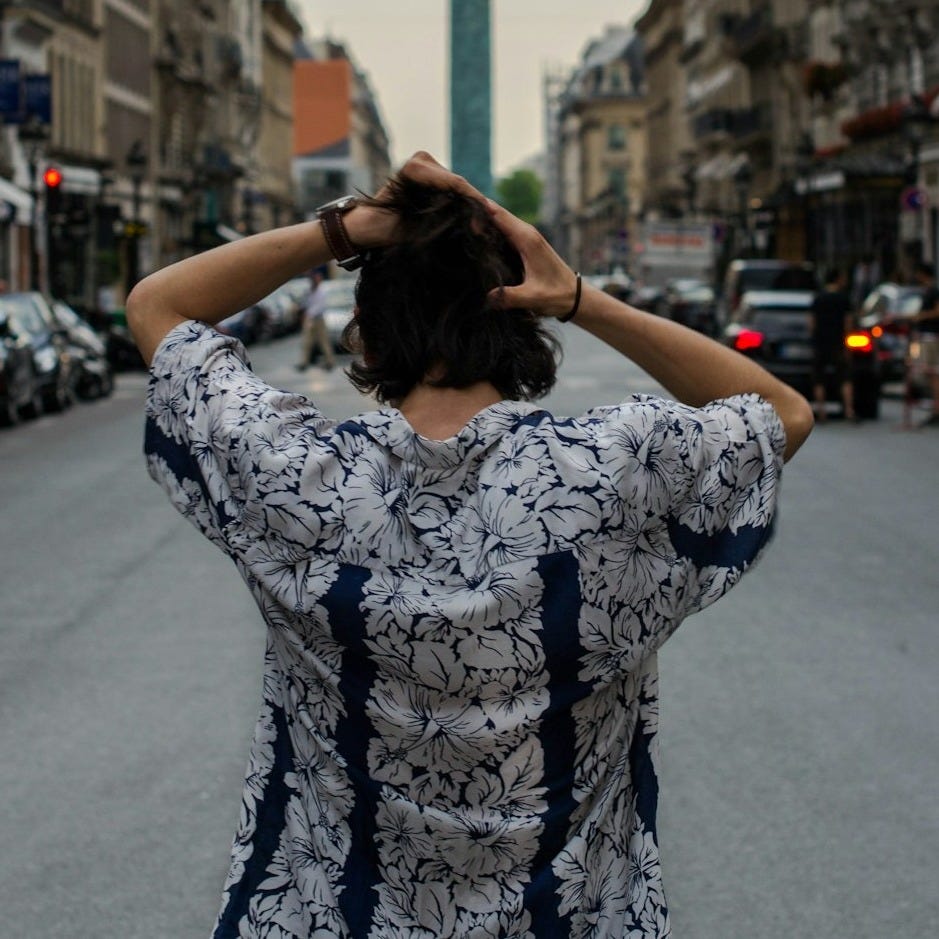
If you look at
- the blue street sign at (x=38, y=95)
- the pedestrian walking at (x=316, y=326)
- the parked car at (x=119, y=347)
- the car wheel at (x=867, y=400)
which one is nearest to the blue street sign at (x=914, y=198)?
the pedestrian walking at (x=316, y=326)

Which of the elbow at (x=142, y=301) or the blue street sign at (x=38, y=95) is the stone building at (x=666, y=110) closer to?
the blue street sign at (x=38, y=95)

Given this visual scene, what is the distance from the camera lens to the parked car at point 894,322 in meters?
29.9

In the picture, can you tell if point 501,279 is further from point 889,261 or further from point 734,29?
point 734,29

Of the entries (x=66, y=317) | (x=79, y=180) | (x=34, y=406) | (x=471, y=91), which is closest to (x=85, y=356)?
(x=66, y=317)

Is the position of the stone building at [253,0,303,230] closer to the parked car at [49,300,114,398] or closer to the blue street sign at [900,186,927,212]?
the blue street sign at [900,186,927,212]

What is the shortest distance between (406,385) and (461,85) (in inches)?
205

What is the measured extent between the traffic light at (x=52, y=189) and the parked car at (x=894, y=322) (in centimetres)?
1289

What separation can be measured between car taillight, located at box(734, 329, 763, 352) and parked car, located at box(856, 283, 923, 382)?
398 centimetres

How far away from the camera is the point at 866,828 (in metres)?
6.02

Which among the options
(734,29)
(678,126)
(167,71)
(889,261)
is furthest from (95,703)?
(678,126)

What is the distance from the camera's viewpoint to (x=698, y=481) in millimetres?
2428

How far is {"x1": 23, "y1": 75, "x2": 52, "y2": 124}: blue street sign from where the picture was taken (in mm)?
44188

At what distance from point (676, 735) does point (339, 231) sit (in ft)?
16.5

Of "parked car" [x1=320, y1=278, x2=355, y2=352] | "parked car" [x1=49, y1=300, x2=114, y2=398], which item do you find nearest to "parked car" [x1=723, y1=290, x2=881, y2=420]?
"parked car" [x1=49, y1=300, x2=114, y2=398]
